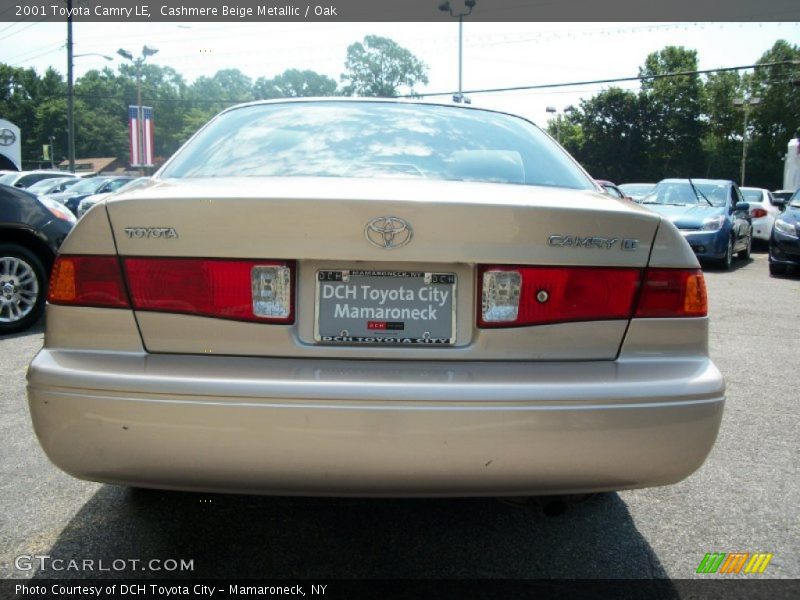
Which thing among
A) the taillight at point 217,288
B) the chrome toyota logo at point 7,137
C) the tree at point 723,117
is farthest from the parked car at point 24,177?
the tree at point 723,117

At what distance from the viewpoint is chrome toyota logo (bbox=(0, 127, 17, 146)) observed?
32.2 m

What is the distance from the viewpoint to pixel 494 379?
6.69 ft

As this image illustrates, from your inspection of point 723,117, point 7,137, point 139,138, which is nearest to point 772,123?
point 723,117

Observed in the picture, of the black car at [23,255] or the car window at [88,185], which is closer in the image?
the black car at [23,255]

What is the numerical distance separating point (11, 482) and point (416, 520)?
168cm

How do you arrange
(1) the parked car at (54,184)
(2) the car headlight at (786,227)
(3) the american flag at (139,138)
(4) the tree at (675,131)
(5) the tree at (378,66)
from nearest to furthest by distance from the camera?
1. (2) the car headlight at (786,227)
2. (1) the parked car at (54,184)
3. (3) the american flag at (139,138)
4. (4) the tree at (675,131)
5. (5) the tree at (378,66)

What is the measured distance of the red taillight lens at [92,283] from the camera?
215 cm

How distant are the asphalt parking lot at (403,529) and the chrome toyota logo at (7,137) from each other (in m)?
33.0

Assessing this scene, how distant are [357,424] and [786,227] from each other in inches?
469

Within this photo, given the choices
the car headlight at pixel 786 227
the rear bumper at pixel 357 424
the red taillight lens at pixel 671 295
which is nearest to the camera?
the rear bumper at pixel 357 424

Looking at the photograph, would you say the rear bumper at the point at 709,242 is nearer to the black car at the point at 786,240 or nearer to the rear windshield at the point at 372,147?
the black car at the point at 786,240

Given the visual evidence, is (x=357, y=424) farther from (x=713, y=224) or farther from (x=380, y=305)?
(x=713, y=224)
